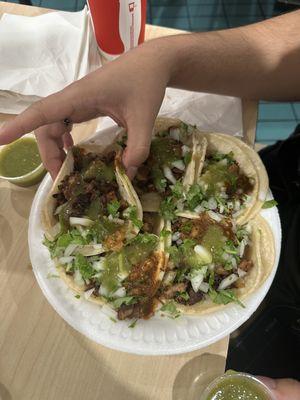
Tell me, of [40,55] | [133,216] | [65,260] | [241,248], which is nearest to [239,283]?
[241,248]

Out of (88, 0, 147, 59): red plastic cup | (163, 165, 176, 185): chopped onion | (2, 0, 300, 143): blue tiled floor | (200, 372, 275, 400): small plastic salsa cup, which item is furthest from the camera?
(2, 0, 300, 143): blue tiled floor

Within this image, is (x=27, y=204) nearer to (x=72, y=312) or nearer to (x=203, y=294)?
(x=72, y=312)

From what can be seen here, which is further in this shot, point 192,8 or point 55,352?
point 192,8

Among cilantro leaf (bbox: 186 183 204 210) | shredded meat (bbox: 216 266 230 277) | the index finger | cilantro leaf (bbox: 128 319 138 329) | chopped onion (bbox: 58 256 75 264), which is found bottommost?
cilantro leaf (bbox: 128 319 138 329)

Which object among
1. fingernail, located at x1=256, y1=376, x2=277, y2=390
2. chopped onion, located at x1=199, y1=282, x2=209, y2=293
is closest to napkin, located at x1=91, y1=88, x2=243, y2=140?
chopped onion, located at x1=199, y1=282, x2=209, y2=293

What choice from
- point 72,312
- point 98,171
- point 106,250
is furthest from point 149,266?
point 98,171

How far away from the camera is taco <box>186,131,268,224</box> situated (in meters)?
1.67

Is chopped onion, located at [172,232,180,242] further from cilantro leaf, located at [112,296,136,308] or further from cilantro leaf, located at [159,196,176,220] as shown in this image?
cilantro leaf, located at [112,296,136,308]

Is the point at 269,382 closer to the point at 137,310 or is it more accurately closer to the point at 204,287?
the point at 204,287

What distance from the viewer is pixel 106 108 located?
1628mm

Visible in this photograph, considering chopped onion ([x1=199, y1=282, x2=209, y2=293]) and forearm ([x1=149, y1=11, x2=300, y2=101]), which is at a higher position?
forearm ([x1=149, y1=11, x2=300, y2=101])

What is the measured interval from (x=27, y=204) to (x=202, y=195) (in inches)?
32.4

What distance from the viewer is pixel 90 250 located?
1585 millimetres

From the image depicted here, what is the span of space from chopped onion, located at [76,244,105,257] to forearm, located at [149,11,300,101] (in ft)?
2.72
